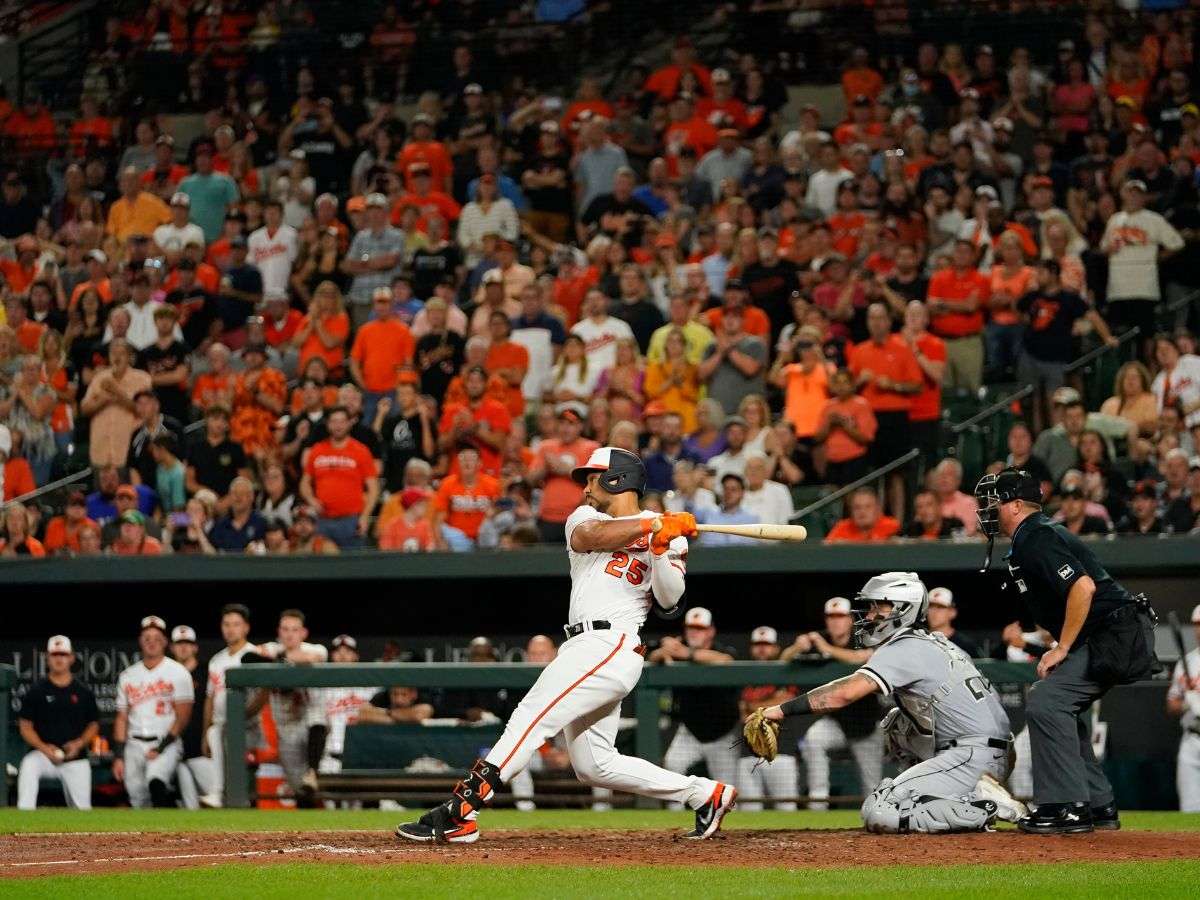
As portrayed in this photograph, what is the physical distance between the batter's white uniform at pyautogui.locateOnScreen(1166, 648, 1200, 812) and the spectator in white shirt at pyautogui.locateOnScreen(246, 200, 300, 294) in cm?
937

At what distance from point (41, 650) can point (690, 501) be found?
5.31 m

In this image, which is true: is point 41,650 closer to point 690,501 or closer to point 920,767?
point 690,501

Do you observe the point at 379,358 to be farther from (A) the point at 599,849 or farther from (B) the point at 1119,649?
(B) the point at 1119,649

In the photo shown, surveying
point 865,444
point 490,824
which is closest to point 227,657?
point 490,824

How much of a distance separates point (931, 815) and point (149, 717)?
672cm

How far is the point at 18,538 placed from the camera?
15070mm

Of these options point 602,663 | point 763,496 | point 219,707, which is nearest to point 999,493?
A: point 602,663

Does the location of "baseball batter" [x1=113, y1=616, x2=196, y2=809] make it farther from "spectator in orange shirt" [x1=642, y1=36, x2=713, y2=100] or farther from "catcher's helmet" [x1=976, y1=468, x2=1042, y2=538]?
"spectator in orange shirt" [x1=642, y1=36, x2=713, y2=100]

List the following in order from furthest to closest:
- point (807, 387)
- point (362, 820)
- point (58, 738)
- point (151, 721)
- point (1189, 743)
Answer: point (807, 387), point (151, 721), point (58, 738), point (1189, 743), point (362, 820)

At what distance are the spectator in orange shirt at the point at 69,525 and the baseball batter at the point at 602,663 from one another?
7.72 meters

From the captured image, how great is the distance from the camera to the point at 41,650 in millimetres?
15039

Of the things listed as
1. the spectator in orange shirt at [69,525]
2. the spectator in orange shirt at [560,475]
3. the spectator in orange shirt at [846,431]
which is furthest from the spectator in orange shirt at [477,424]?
the spectator in orange shirt at [69,525]

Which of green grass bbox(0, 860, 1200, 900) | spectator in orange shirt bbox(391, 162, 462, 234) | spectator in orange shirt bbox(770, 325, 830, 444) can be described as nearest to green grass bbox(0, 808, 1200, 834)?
green grass bbox(0, 860, 1200, 900)

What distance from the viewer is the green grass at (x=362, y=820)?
10.0 m
